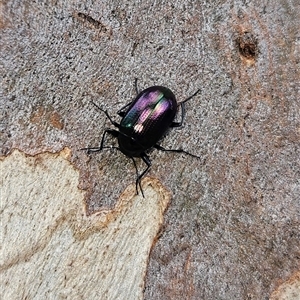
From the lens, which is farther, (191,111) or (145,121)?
(145,121)

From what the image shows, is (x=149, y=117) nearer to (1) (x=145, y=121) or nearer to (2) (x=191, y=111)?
(1) (x=145, y=121)

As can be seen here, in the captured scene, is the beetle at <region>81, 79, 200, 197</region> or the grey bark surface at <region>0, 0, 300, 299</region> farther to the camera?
the beetle at <region>81, 79, 200, 197</region>

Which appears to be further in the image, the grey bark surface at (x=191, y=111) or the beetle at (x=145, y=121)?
the beetle at (x=145, y=121)

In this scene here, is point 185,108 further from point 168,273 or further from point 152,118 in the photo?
point 168,273

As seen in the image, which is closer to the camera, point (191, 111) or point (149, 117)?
point (191, 111)

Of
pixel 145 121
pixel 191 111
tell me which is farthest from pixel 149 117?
pixel 191 111
